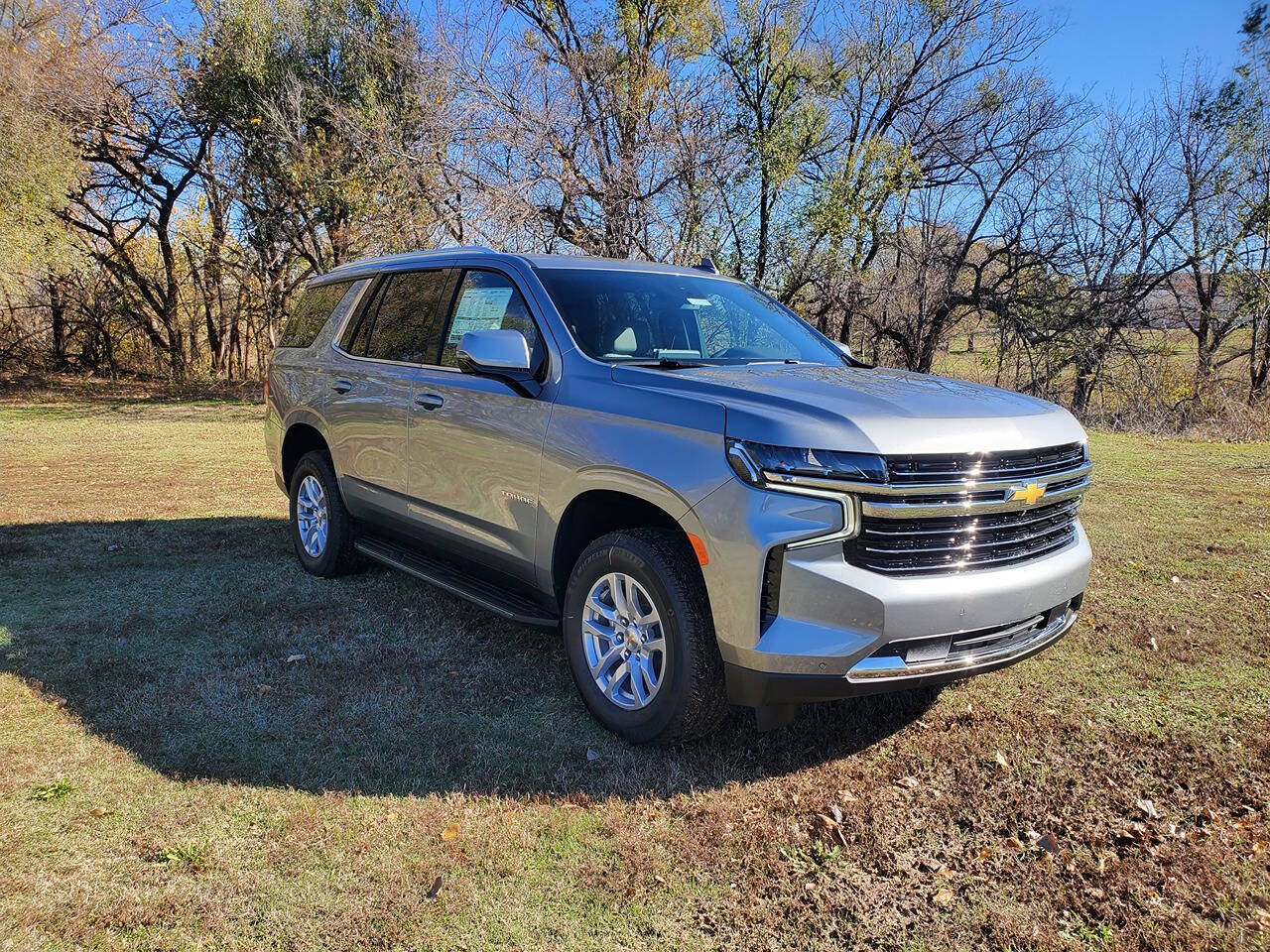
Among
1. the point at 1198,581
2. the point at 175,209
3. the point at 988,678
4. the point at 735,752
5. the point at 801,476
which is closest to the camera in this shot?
the point at 801,476

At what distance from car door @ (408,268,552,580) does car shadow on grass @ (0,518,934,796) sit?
62cm

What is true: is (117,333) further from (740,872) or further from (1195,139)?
(1195,139)

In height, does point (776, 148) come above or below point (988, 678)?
above

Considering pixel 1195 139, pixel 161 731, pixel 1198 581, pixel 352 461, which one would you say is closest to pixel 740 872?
pixel 161 731

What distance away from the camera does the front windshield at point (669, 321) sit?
402cm

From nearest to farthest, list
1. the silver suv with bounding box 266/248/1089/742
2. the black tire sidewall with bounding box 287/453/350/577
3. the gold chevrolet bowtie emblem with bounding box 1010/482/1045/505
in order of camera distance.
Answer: the silver suv with bounding box 266/248/1089/742, the gold chevrolet bowtie emblem with bounding box 1010/482/1045/505, the black tire sidewall with bounding box 287/453/350/577

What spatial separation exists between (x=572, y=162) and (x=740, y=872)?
16.3 meters

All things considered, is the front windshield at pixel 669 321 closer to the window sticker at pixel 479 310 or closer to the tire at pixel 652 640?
the window sticker at pixel 479 310

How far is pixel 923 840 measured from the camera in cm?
295

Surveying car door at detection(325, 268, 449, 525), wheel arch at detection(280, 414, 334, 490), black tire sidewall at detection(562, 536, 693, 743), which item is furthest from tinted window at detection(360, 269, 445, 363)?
black tire sidewall at detection(562, 536, 693, 743)

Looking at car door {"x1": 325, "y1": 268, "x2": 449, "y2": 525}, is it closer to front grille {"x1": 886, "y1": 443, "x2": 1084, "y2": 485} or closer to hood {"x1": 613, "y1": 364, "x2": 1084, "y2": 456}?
hood {"x1": 613, "y1": 364, "x2": 1084, "y2": 456}

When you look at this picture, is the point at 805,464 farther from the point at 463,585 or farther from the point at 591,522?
the point at 463,585

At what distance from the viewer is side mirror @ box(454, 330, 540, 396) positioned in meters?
3.77

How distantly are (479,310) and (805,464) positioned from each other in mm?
2232
